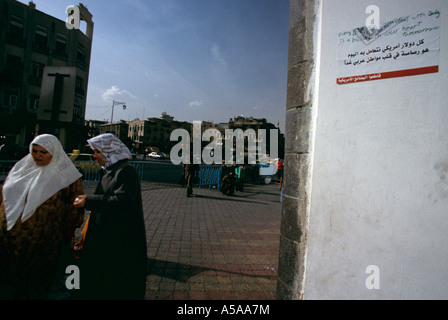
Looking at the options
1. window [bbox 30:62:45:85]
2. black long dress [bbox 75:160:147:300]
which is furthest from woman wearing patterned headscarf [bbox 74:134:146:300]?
window [bbox 30:62:45:85]

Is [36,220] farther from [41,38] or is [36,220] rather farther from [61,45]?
[61,45]

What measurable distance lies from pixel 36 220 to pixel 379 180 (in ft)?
10.5

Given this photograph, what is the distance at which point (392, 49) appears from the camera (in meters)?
1.86

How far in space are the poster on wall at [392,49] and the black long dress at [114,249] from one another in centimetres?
224

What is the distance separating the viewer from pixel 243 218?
6.56m

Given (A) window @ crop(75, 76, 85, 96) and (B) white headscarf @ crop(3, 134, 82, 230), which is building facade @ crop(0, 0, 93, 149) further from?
(B) white headscarf @ crop(3, 134, 82, 230)

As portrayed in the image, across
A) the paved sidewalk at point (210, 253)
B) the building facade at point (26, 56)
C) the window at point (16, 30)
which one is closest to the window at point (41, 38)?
the building facade at point (26, 56)

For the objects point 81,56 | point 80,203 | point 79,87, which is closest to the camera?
point 80,203

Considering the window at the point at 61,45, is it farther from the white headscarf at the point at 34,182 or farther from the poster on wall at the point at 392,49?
the poster on wall at the point at 392,49

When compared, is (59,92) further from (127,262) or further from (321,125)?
(321,125)

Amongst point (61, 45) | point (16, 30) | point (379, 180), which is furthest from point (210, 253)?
Answer: point (61, 45)

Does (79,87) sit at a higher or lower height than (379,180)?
higher
